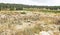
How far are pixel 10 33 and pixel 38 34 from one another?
7.52 feet

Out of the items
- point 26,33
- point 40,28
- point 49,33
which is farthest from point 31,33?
point 40,28

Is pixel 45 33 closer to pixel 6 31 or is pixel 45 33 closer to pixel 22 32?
pixel 22 32

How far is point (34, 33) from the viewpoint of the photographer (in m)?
16.4

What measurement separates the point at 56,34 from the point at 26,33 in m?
2.47

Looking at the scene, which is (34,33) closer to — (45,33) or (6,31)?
(45,33)

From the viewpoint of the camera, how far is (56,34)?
16562 millimetres

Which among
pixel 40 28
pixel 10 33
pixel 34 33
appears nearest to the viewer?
pixel 10 33

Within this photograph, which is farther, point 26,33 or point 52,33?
point 52,33

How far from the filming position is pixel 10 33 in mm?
15266

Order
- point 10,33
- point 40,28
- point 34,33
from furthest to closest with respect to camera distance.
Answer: point 40,28, point 34,33, point 10,33

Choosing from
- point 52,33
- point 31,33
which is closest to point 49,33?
point 52,33

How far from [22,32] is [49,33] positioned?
7.15 feet

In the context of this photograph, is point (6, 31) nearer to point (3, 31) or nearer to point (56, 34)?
point (3, 31)

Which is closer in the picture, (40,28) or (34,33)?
(34,33)
